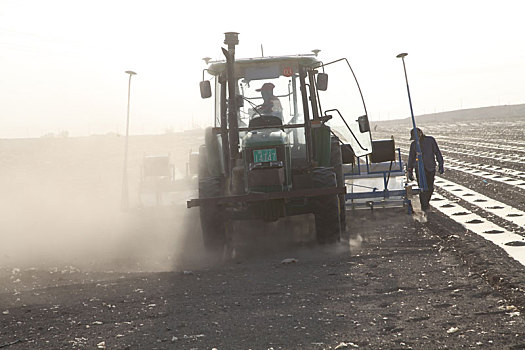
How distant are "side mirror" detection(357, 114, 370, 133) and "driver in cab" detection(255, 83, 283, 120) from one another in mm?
1262

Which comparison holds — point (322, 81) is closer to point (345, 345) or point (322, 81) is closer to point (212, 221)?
point (212, 221)

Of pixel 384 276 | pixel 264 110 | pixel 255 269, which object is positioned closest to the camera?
pixel 384 276

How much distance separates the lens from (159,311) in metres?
6.92

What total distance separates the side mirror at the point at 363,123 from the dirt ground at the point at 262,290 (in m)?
1.57

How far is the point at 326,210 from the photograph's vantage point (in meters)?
9.85

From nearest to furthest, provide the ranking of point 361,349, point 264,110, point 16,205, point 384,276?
point 361,349
point 384,276
point 264,110
point 16,205

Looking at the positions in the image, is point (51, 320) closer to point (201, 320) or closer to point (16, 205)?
point (201, 320)

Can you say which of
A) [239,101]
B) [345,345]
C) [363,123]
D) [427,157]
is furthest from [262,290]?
[427,157]

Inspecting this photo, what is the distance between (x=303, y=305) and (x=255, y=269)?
2.13 metres

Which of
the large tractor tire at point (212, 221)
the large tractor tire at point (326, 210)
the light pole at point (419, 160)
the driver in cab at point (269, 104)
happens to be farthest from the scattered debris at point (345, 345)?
the light pole at point (419, 160)

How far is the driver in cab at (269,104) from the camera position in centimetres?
1040

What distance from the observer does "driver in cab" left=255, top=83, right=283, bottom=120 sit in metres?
10.4

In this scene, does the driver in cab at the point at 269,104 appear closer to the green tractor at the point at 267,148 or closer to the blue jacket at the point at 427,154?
the green tractor at the point at 267,148

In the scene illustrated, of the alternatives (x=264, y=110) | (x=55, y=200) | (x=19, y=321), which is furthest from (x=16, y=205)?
(x=19, y=321)
